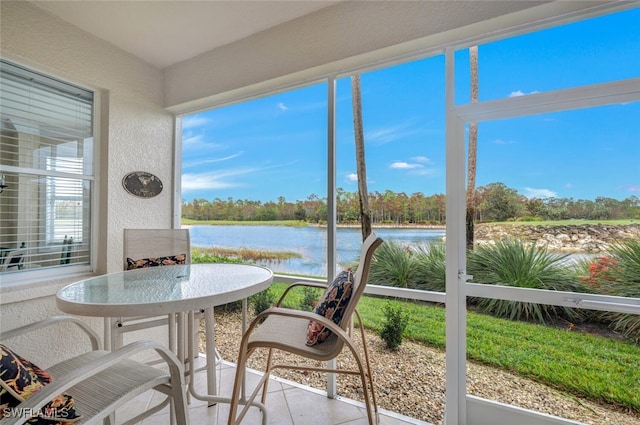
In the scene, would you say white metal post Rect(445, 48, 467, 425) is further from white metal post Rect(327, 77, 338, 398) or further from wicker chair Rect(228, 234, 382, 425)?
white metal post Rect(327, 77, 338, 398)

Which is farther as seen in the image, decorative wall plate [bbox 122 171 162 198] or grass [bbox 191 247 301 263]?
decorative wall plate [bbox 122 171 162 198]

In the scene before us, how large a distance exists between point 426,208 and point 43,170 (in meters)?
2.93

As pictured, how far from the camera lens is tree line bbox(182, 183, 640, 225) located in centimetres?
154

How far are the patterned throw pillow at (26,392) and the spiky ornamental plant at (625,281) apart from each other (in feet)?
7.80

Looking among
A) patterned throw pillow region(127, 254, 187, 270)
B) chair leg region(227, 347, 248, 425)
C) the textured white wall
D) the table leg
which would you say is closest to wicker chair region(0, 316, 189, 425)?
chair leg region(227, 347, 248, 425)

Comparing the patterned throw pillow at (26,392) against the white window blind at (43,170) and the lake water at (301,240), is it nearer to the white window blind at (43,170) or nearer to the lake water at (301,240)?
Result: the lake water at (301,240)

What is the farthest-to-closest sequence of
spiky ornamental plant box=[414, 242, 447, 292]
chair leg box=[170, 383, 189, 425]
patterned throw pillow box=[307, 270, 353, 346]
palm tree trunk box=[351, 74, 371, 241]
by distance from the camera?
palm tree trunk box=[351, 74, 371, 241], spiky ornamental plant box=[414, 242, 447, 292], patterned throw pillow box=[307, 270, 353, 346], chair leg box=[170, 383, 189, 425]

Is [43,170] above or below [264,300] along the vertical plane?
above

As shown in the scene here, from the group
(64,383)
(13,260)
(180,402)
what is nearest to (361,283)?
(180,402)

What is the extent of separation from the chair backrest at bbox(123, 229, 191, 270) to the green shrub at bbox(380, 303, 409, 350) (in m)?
1.81

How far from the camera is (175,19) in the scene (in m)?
2.16

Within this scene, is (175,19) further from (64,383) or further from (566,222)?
(566,222)

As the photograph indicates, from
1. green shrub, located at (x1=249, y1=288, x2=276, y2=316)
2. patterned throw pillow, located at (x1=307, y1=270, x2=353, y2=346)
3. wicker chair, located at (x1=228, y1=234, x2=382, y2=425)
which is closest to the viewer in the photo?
wicker chair, located at (x1=228, y1=234, x2=382, y2=425)

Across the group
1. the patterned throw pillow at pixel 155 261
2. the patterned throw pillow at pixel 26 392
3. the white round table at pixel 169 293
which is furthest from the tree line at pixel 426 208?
the patterned throw pillow at pixel 26 392
